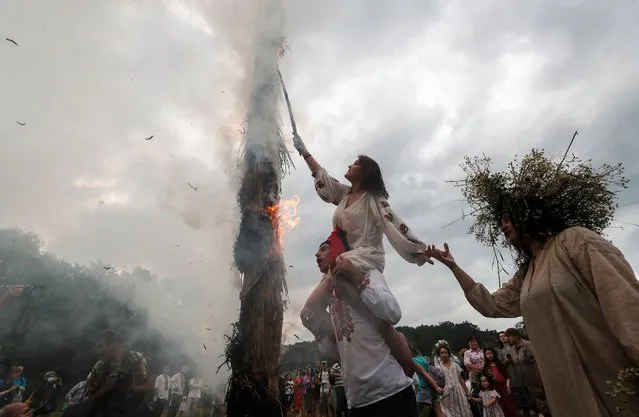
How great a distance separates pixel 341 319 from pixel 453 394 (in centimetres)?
716

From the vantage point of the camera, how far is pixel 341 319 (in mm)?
2742

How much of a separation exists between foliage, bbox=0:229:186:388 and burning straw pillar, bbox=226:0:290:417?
45.5 feet

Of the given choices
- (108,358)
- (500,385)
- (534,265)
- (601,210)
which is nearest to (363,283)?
(534,265)

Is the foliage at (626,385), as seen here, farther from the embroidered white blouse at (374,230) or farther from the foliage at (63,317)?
the foliage at (63,317)

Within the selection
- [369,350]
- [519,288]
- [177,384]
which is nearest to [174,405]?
[177,384]

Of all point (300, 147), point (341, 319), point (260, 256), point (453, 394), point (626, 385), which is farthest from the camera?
point (453, 394)

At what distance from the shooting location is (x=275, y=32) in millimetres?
7246

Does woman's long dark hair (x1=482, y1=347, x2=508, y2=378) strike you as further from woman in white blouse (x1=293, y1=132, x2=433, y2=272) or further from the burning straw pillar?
woman in white blouse (x1=293, y1=132, x2=433, y2=272)

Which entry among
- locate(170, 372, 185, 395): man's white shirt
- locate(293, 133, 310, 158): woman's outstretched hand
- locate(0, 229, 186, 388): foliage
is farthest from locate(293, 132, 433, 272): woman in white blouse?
locate(0, 229, 186, 388): foliage

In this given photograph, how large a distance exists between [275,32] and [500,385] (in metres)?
8.35

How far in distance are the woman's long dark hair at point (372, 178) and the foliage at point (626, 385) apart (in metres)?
1.93

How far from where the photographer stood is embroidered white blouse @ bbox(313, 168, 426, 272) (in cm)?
289

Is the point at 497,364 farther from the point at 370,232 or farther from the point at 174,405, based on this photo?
the point at 174,405

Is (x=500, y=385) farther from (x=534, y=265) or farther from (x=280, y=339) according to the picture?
(x=534, y=265)
